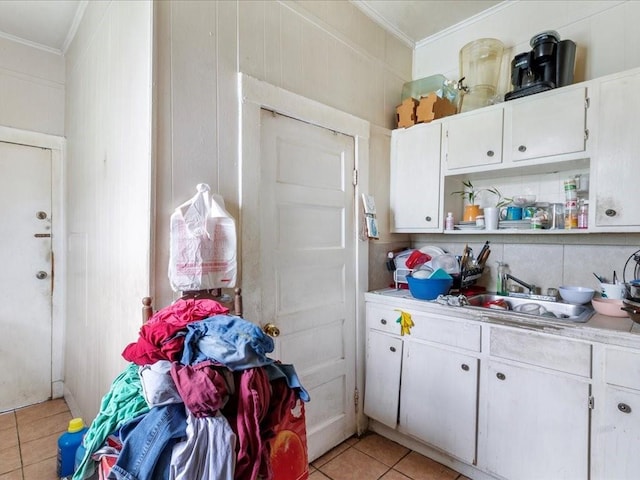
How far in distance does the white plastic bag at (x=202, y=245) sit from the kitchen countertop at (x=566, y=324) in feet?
3.76

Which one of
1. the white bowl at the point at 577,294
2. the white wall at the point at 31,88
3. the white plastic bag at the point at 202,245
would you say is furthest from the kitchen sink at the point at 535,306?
the white wall at the point at 31,88

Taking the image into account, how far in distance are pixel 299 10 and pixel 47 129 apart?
2180mm

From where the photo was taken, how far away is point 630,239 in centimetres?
184

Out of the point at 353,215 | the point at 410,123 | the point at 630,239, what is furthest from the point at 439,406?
the point at 410,123

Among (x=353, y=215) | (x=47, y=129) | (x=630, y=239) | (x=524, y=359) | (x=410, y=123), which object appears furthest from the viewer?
(x=47, y=129)

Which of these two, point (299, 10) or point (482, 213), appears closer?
point (299, 10)

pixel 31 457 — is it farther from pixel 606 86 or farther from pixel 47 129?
pixel 606 86

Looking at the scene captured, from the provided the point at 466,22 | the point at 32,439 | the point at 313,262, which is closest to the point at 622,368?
the point at 313,262

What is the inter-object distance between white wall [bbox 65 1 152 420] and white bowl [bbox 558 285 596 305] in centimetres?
215

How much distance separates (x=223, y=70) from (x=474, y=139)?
1517 mm

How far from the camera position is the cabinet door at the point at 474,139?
6.71 ft

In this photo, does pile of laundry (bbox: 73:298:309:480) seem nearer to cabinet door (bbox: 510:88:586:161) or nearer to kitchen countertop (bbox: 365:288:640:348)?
kitchen countertop (bbox: 365:288:640:348)

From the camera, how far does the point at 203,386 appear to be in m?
0.81

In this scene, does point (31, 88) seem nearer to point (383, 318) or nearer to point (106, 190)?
point (106, 190)
